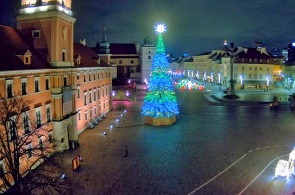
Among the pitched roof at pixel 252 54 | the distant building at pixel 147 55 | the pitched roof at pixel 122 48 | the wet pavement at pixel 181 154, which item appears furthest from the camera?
the pitched roof at pixel 122 48

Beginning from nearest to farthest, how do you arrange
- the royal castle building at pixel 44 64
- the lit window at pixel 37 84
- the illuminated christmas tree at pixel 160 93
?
the royal castle building at pixel 44 64 → the lit window at pixel 37 84 → the illuminated christmas tree at pixel 160 93

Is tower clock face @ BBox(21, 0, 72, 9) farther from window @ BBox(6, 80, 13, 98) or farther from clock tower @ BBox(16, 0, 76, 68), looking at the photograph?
window @ BBox(6, 80, 13, 98)

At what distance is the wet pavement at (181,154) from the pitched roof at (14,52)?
8.18m

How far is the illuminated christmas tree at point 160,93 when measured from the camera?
129 feet

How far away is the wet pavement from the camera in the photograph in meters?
20.7

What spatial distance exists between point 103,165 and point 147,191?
590cm

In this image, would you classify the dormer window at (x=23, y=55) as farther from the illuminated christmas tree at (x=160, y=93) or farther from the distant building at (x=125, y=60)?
the distant building at (x=125, y=60)

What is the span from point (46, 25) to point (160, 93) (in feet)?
53.3

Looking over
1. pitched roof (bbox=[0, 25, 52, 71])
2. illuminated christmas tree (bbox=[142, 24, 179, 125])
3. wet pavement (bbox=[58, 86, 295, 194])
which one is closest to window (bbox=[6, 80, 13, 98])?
pitched roof (bbox=[0, 25, 52, 71])

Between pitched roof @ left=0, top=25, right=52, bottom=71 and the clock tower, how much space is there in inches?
32.2

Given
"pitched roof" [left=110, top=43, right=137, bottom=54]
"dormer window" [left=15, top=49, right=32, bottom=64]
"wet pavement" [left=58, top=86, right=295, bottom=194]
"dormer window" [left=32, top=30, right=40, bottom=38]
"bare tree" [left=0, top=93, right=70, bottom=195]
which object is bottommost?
"wet pavement" [left=58, top=86, right=295, bottom=194]

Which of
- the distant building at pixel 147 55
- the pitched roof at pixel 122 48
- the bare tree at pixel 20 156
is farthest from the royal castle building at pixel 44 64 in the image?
the pitched roof at pixel 122 48

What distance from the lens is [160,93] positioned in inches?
1540

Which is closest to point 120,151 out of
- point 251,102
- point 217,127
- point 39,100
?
point 39,100
